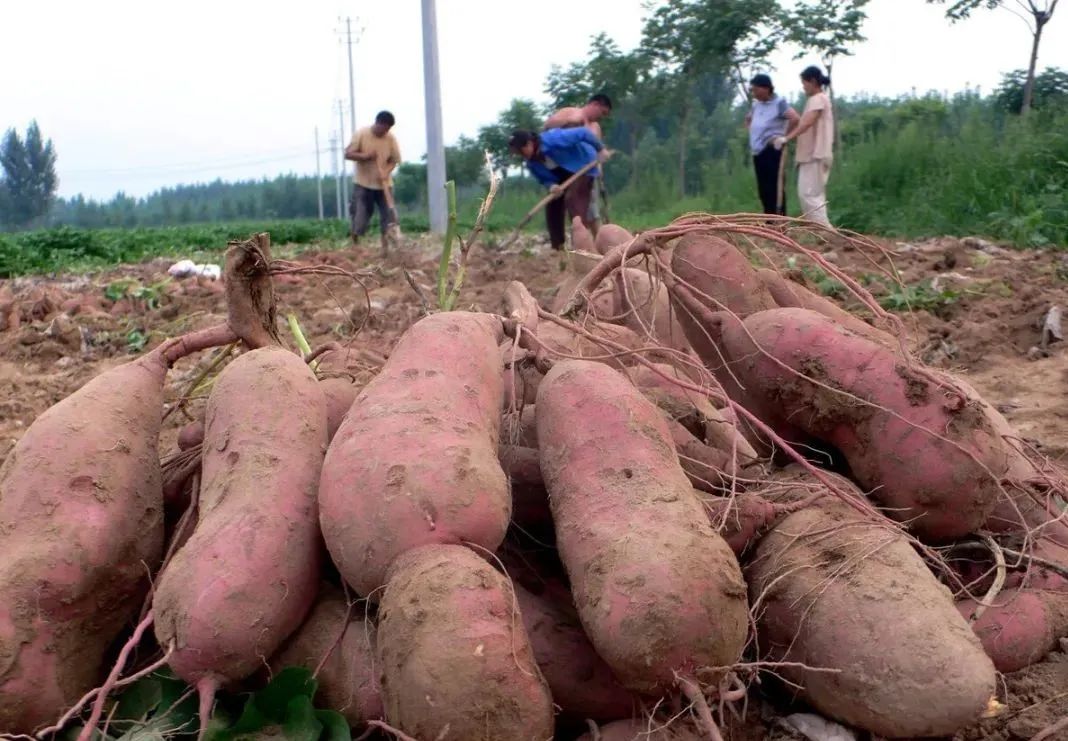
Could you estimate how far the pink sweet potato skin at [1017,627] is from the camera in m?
1.97

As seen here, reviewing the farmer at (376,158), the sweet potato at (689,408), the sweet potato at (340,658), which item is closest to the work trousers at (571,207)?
the farmer at (376,158)

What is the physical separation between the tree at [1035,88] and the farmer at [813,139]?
8.56 meters

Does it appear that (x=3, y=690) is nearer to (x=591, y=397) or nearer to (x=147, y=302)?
(x=591, y=397)

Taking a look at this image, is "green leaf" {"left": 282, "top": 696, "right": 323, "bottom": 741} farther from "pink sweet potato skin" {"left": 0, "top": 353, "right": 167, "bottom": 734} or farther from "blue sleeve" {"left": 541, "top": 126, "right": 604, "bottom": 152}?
"blue sleeve" {"left": 541, "top": 126, "right": 604, "bottom": 152}

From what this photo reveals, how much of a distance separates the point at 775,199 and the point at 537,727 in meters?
9.36

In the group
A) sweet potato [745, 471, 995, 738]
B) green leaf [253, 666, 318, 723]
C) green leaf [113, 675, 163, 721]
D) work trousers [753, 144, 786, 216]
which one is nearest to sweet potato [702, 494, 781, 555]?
sweet potato [745, 471, 995, 738]

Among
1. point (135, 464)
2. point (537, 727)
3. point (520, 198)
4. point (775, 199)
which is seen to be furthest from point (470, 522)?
point (520, 198)

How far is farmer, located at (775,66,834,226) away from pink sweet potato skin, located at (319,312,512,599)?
771 cm

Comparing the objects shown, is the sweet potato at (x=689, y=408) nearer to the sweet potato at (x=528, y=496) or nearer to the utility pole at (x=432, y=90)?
the sweet potato at (x=528, y=496)

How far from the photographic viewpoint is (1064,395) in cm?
413

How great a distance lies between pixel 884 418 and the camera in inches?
84.4

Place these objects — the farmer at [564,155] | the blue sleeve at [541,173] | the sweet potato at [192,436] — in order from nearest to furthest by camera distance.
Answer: the sweet potato at [192,436], the farmer at [564,155], the blue sleeve at [541,173]

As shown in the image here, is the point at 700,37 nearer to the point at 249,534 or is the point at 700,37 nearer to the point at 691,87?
the point at 691,87

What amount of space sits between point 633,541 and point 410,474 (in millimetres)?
430
